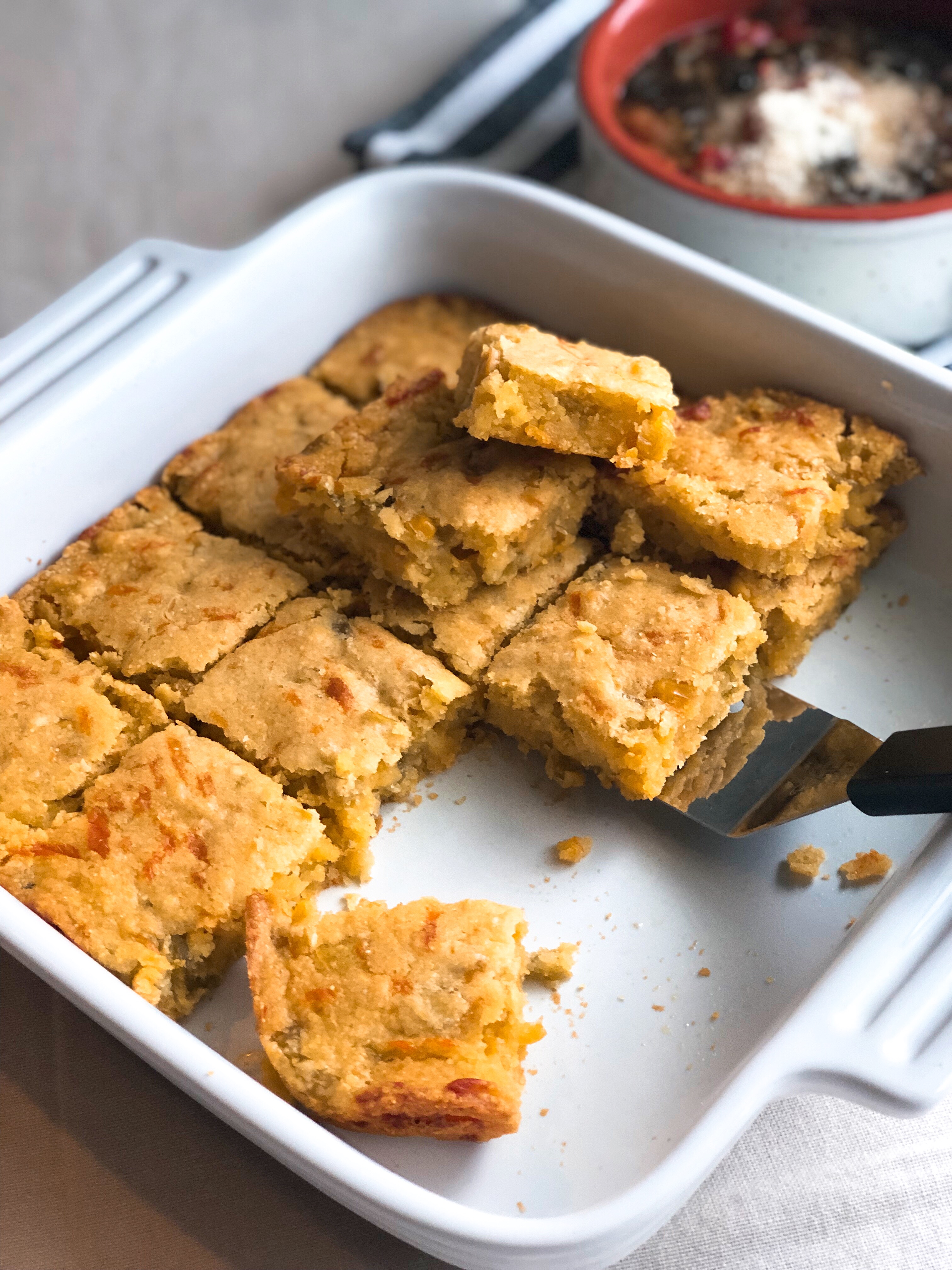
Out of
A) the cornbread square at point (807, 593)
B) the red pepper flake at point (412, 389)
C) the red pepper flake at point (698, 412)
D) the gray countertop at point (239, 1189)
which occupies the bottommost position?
the gray countertop at point (239, 1189)

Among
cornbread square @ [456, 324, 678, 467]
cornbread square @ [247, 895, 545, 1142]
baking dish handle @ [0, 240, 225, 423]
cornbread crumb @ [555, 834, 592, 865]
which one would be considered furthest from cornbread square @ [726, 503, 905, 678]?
baking dish handle @ [0, 240, 225, 423]

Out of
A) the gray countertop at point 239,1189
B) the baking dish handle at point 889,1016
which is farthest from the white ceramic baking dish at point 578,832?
the gray countertop at point 239,1189

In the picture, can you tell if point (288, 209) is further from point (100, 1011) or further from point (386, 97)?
point (100, 1011)

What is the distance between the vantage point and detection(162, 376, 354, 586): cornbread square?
283 centimetres

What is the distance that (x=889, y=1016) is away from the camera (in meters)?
1.94

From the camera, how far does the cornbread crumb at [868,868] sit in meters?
2.48

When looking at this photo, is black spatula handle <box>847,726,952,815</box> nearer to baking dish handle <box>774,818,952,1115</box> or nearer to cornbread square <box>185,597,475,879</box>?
baking dish handle <box>774,818,952,1115</box>

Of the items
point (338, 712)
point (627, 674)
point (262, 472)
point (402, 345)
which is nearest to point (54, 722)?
point (338, 712)

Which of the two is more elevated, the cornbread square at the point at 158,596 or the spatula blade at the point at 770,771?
the cornbread square at the point at 158,596

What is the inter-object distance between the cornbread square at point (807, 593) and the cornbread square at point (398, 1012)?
35.6 inches

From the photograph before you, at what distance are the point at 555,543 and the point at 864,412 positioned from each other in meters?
0.82

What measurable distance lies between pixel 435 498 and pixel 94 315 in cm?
106

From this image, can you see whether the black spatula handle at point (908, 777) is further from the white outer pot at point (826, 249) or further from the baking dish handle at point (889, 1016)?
the white outer pot at point (826, 249)

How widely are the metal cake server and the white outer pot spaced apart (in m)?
1.22
